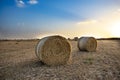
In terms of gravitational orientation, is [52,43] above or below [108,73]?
above

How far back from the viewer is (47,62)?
8.56 metres

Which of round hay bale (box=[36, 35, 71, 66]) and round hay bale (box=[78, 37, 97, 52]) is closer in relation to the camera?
round hay bale (box=[36, 35, 71, 66])

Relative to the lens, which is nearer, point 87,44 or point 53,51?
point 53,51

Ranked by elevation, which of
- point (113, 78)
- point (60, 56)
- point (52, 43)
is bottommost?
point (113, 78)

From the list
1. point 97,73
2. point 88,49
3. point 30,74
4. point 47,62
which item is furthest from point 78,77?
point 88,49

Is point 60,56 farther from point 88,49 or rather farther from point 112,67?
point 88,49

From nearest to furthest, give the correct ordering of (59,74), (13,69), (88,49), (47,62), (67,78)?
(67,78), (59,74), (13,69), (47,62), (88,49)

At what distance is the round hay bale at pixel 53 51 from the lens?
28.3ft

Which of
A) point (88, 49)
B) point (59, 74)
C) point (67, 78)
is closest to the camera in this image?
point (67, 78)

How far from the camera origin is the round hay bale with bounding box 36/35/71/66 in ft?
28.3

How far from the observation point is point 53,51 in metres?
8.89

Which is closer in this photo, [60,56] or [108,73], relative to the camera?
[108,73]

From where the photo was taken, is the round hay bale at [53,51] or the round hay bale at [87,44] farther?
the round hay bale at [87,44]

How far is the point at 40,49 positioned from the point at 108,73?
3.11 meters
